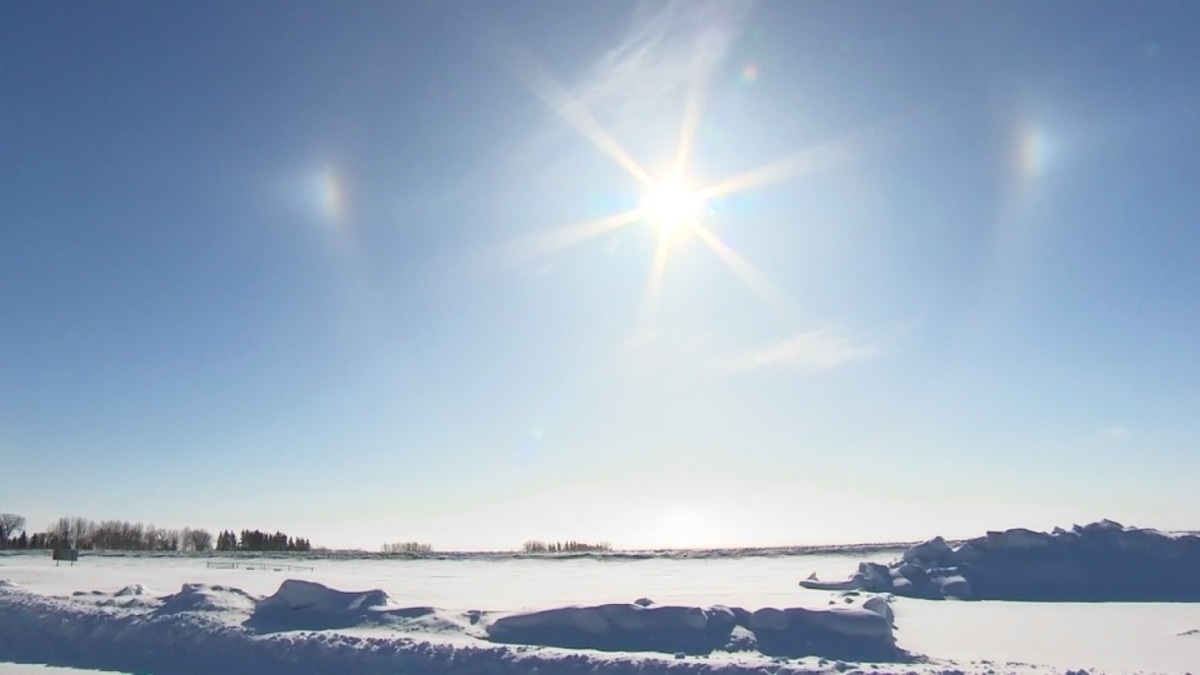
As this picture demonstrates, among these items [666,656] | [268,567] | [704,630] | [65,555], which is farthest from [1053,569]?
[65,555]

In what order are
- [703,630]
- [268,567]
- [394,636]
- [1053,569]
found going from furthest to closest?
[268,567] < [1053,569] < [394,636] < [703,630]

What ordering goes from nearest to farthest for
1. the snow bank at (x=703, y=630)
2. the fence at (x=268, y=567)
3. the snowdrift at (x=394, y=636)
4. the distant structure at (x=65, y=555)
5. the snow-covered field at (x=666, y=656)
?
the snow-covered field at (x=666, y=656)
the snowdrift at (x=394, y=636)
the snow bank at (x=703, y=630)
the fence at (x=268, y=567)
the distant structure at (x=65, y=555)

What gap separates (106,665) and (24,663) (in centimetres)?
198

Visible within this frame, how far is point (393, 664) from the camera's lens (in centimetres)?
1398

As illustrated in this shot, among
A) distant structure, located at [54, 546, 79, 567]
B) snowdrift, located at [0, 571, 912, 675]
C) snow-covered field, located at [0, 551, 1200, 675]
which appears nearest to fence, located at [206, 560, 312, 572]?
distant structure, located at [54, 546, 79, 567]

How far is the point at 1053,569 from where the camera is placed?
24.2 meters

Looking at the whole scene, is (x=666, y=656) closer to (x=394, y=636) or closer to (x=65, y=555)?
(x=394, y=636)

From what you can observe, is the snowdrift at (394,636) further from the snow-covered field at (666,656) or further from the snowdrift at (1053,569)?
the snowdrift at (1053,569)

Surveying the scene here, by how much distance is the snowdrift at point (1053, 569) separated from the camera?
75.5 feet

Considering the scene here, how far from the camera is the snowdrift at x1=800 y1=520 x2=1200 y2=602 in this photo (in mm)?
23016

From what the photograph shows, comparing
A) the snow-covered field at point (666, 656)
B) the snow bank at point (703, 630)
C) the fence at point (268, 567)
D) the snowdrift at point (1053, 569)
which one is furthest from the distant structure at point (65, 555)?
the snowdrift at point (1053, 569)

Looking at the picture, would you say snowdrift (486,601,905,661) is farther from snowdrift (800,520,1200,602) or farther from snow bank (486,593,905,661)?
snowdrift (800,520,1200,602)

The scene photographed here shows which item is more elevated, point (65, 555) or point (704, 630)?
point (704, 630)

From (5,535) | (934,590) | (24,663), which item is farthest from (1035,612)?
(5,535)
